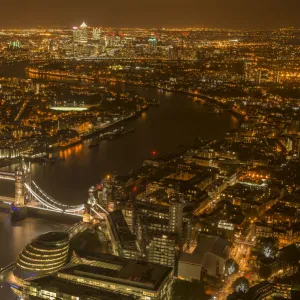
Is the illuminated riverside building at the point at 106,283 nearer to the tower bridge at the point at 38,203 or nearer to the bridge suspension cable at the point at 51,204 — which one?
the tower bridge at the point at 38,203

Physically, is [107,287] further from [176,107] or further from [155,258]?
[176,107]

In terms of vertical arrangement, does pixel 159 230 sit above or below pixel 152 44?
below

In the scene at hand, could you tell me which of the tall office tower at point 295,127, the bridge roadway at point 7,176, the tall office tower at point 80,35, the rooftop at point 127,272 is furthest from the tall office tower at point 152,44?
Result: the rooftop at point 127,272

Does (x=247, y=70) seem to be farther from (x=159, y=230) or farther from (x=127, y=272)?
(x=127, y=272)

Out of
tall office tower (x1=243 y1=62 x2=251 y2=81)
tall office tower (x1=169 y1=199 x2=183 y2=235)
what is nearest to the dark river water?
tall office tower (x1=169 y1=199 x2=183 y2=235)

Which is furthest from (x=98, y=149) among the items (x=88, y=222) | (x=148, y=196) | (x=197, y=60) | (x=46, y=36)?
(x=46, y=36)

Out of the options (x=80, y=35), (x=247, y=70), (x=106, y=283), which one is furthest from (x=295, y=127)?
(x=80, y=35)
